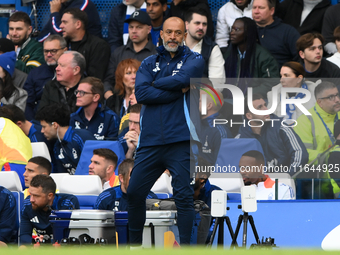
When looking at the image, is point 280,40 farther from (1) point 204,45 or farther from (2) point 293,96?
(2) point 293,96

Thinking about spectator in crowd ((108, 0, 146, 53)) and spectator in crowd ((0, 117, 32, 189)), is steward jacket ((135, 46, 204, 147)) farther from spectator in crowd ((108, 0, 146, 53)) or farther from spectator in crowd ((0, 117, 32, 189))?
spectator in crowd ((108, 0, 146, 53))

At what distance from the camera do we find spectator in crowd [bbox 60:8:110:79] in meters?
9.16

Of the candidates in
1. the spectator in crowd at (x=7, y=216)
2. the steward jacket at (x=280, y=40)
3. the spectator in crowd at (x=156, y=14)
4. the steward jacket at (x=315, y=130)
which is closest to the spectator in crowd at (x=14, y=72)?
Answer: the spectator in crowd at (x=156, y=14)

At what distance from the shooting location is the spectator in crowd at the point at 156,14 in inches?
Answer: 369

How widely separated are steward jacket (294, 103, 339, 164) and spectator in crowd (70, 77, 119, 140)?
Result: 9.37 feet

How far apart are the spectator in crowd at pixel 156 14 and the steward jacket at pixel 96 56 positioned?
766 millimetres

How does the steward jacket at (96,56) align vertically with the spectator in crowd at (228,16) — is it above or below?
below

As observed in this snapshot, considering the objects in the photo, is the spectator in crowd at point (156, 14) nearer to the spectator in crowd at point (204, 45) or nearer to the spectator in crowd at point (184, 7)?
the spectator in crowd at point (184, 7)

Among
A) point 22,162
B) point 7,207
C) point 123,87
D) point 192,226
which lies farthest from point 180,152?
point 123,87

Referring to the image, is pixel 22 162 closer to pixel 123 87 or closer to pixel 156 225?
pixel 123 87

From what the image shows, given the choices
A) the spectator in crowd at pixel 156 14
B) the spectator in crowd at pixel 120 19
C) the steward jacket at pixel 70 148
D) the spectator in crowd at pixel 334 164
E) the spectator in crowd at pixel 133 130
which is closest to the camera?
the spectator in crowd at pixel 334 164

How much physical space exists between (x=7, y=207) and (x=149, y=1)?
14.7ft

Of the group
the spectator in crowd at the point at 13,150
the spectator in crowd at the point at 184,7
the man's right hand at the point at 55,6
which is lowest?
the spectator in crowd at the point at 13,150

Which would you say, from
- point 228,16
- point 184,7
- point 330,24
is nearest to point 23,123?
point 184,7
